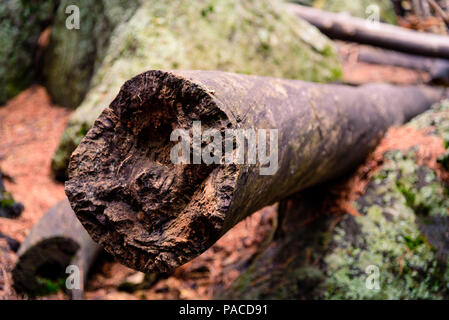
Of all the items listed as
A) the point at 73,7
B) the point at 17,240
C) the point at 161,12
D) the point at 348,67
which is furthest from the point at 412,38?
the point at 17,240

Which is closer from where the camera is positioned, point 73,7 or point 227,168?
point 227,168

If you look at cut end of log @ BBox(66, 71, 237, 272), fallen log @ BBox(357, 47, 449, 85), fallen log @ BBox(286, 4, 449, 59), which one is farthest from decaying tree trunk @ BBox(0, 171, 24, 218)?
fallen log @ BBox(357, 47, 449, 85)

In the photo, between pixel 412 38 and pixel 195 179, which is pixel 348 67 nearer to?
pixel 412 38

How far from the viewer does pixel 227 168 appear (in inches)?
51.7

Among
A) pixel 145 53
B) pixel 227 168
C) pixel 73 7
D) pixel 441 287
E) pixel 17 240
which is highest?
pixel 73 7

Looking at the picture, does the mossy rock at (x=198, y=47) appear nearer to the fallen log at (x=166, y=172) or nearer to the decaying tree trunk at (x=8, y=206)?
the decaying tree trunk at (x=8, y=206)

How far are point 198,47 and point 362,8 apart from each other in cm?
660

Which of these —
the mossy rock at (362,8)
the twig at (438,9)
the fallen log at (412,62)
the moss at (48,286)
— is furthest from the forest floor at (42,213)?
the mossy rock at (362,8)

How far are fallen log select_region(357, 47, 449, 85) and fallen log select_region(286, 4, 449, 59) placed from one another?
0.70 m

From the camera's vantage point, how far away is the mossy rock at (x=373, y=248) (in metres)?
2.50

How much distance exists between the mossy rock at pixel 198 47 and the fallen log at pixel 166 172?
1633mm

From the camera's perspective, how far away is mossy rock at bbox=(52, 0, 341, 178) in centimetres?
320

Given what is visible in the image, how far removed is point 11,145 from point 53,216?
5.80 ft

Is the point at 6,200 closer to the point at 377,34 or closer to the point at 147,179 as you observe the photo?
the point at 147,179
